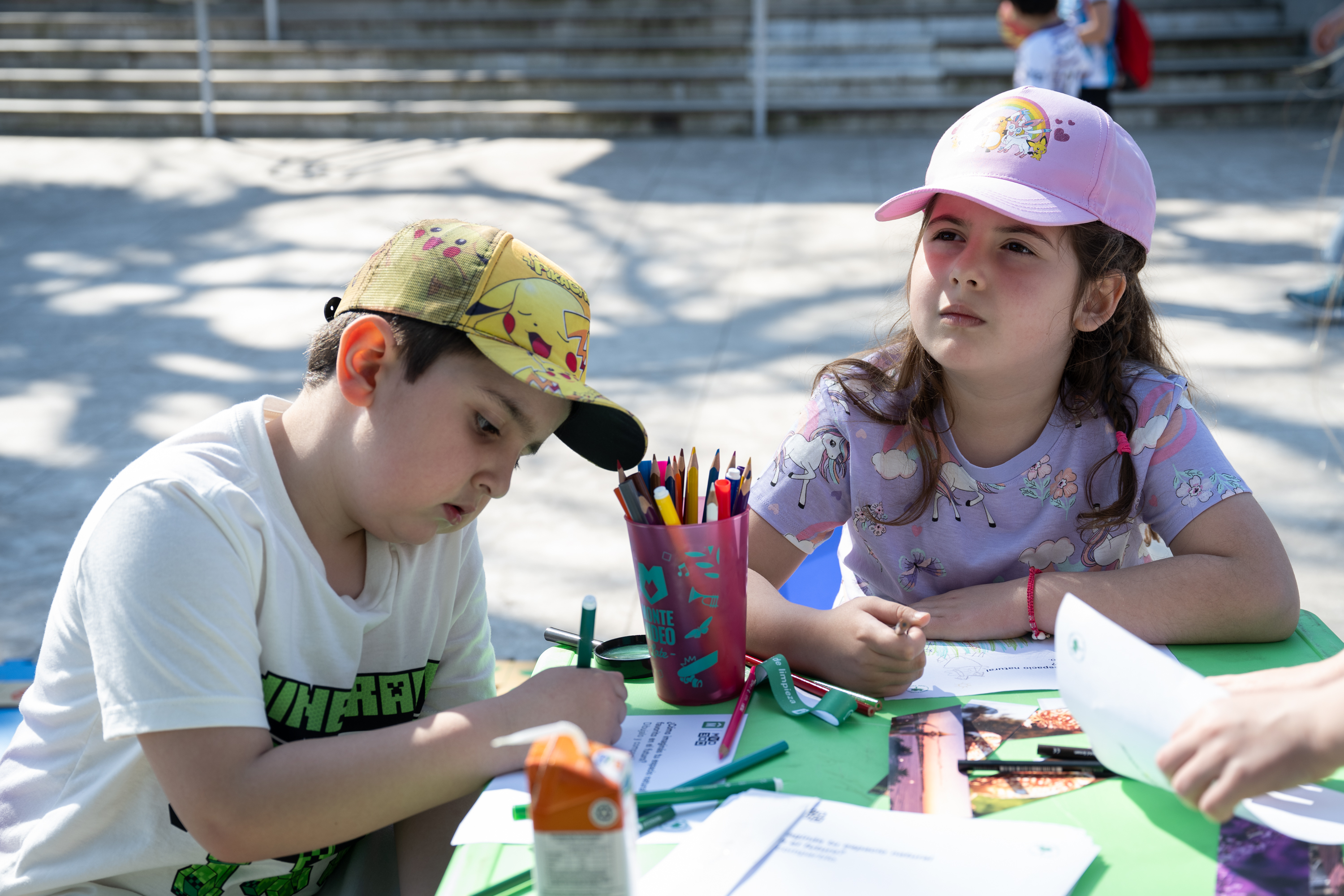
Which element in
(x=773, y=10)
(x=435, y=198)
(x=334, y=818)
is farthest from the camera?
(x=773, y=10)

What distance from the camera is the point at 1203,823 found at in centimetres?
105

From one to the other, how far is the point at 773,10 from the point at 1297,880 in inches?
361

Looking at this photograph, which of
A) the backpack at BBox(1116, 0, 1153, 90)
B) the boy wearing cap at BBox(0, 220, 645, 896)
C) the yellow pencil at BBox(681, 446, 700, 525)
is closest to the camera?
the boy wearing cap at BBox(0, 220, 645, 896)

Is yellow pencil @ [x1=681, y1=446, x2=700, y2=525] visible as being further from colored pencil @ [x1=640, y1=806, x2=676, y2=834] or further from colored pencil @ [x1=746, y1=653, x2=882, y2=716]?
colored pencil @ [x1=640, y1=806, x2=676, y2=834]

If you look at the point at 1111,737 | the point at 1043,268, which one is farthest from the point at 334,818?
the point at 1043,268

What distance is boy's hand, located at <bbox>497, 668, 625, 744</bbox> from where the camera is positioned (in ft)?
3.88

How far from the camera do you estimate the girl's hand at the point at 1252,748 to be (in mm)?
936

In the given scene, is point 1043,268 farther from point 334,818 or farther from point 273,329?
point 273,329

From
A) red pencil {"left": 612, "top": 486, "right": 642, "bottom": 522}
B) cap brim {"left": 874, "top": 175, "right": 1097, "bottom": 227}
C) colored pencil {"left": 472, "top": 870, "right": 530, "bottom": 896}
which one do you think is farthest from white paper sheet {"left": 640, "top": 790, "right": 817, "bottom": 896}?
cap brim {"left": 874, "top": 175, "right": 1097, "bottom": 227}

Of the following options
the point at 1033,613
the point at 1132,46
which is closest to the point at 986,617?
the point at 1033,613

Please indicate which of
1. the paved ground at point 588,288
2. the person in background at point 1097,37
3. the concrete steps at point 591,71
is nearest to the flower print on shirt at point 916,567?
the paved ground at point 588,288

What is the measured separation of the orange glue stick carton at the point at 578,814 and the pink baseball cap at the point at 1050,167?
1.03 meters

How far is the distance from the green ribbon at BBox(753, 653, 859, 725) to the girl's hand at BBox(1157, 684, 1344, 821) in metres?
0.38

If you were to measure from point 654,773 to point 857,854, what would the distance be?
235mm
